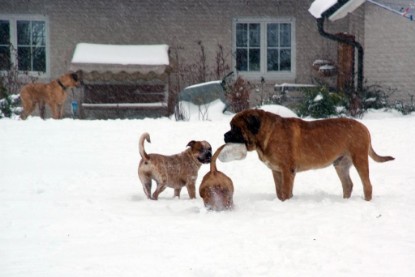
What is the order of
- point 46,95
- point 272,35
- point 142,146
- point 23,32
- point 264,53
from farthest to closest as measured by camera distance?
point 272,35, point 264,53, point 23,32, point 46,95, point 142,146

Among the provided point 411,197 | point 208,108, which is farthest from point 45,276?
point 208,108

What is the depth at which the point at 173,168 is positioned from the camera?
6.69 m

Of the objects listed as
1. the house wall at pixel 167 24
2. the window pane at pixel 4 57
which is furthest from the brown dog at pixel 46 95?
the window pane at pixel 4 57

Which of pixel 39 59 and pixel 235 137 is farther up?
pixel 39 59

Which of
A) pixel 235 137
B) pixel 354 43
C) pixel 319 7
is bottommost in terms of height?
pixel 235 137

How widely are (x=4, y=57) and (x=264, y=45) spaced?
26.2ft

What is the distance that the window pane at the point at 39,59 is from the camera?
64.3 feet

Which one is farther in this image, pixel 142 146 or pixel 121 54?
pixel 121 54

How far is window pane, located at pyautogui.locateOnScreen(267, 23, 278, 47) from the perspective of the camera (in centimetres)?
1991

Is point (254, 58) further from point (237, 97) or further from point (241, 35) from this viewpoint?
point (237, 97)

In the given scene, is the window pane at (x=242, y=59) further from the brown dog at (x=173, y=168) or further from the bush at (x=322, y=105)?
the brown dog at (x=173, y=168)

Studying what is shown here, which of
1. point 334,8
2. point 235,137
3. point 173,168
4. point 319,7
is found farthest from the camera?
point 319,7

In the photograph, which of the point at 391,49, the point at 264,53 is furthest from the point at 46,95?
the point at 391,49

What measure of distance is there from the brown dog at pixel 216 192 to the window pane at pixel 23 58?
585 inches
